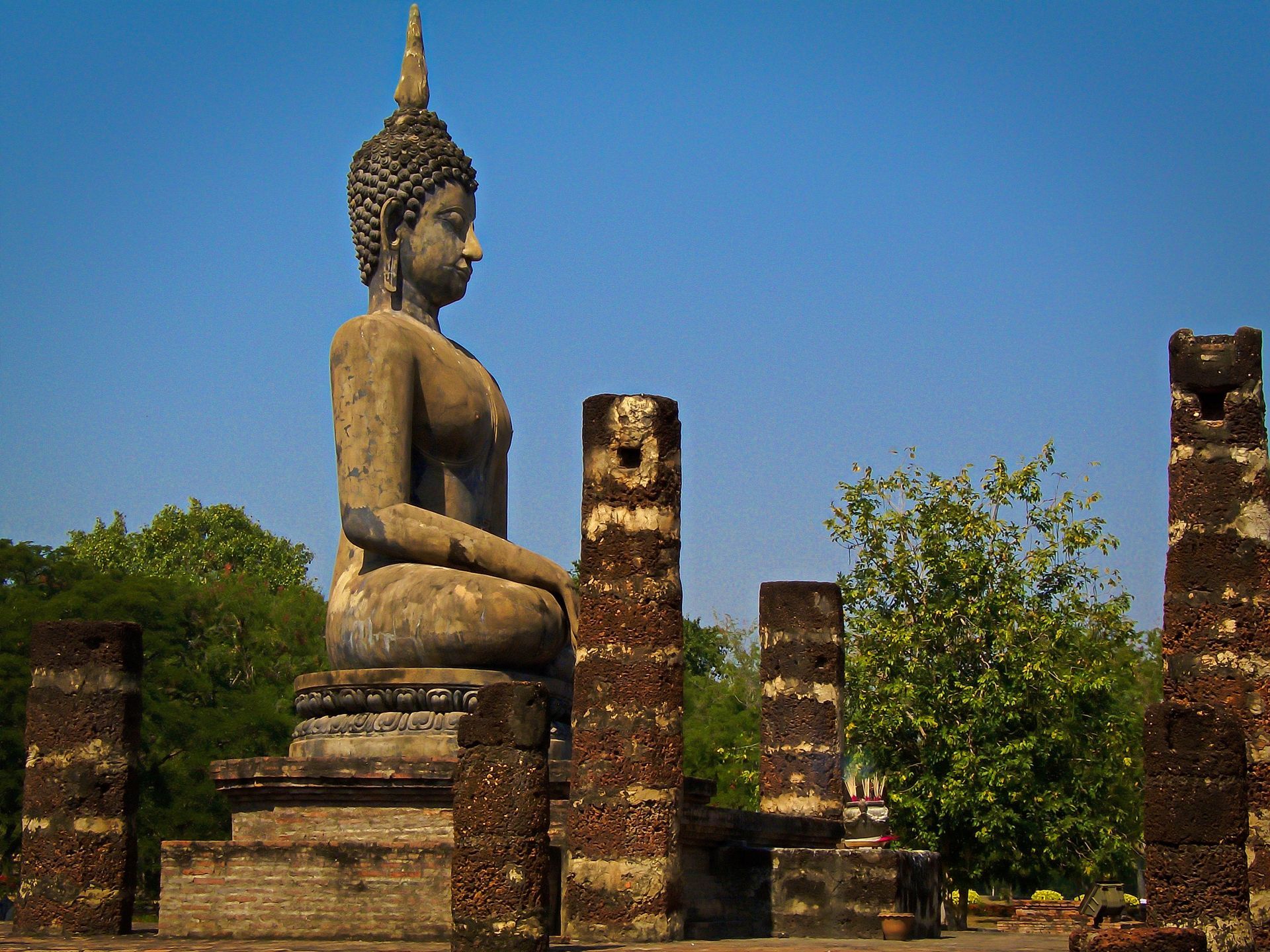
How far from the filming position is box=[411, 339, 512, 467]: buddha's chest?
1450 centimetres

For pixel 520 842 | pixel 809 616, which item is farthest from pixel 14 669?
pixel 520 842

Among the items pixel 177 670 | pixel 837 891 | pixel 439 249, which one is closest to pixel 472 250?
pixel 439 249

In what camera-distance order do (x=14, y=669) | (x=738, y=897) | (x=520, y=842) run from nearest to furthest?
1. (x=520, y=842)
2. (x=738, y=897)
3. (x=14, y=669)

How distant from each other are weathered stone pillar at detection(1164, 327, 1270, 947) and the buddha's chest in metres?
5.46

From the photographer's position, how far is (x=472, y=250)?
1524 centimetres

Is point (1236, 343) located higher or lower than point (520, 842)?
higher

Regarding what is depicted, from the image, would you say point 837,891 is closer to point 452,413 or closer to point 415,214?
point 452,413

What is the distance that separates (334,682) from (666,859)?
3069 millimetres

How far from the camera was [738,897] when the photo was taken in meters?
13.5

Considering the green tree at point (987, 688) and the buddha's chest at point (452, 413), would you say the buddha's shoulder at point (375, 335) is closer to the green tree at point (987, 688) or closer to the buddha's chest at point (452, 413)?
the buddha's chest at point (452, 413)

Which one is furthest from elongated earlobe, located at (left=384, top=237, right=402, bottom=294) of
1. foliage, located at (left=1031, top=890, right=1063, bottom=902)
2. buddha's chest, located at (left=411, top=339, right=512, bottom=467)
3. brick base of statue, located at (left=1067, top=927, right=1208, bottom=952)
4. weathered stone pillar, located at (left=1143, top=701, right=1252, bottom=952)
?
foliage, located at (left=1031, top=890, right=1063, bottom=902)

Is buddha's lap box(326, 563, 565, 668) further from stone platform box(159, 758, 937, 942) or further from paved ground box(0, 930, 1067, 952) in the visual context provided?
paved ground box(0, 930, 1067, 952)

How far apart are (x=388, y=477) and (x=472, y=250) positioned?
2.28m

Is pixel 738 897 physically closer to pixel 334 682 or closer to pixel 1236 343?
pixel 334 682
